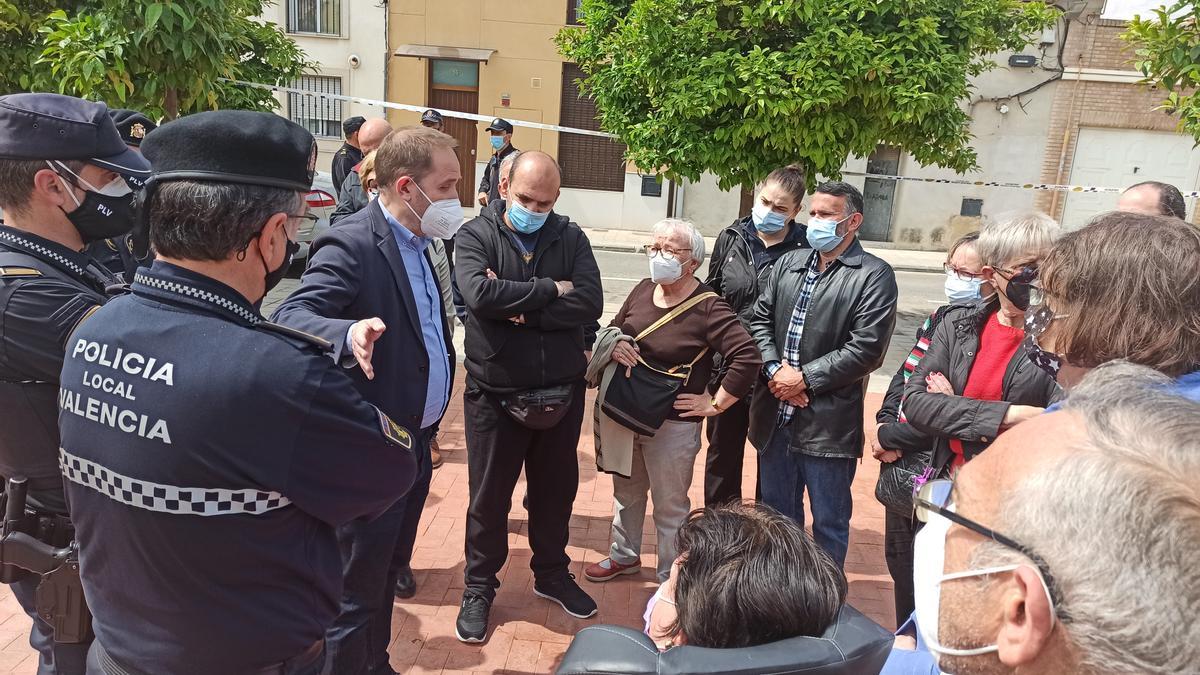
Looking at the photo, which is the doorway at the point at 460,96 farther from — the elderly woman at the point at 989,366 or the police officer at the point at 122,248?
the elderly woman at the point at 989,366

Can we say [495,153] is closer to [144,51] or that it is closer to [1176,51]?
[144,51]

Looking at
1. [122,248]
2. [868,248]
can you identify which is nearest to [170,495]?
[122,248]

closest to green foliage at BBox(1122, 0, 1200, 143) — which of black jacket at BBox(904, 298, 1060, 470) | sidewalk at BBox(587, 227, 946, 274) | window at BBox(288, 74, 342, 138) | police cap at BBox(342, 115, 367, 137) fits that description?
black jacket at BBox(904, 298, 1060, 470)

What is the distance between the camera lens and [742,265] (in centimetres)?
447

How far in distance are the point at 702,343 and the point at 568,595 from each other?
1347 millimetres

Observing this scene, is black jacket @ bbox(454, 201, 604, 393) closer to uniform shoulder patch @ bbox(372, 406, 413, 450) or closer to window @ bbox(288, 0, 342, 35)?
uniform shoulder patch @ bbox(372, 406, 413, 450)

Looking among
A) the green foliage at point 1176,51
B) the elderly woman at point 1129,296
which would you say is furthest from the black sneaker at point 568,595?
the green foliage at point 1176,51

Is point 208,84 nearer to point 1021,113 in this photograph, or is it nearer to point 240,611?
point 240,611

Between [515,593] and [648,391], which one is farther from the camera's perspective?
[515,593]

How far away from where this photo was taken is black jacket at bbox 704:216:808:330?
14.3 ft

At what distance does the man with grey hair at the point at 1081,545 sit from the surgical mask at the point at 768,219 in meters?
3.22

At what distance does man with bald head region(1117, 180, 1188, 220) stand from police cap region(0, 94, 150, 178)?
3762 millimetres

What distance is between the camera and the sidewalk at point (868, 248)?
16391 millimetres

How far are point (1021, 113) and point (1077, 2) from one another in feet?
8.02
